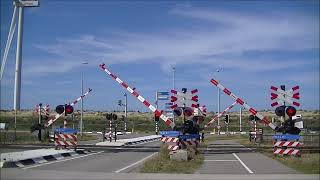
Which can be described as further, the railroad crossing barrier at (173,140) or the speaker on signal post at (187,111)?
the speaker on signal post at (187,111)

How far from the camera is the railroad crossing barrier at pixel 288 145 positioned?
24266 millimetres

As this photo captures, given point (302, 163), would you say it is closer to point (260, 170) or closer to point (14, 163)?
point (260, 170)

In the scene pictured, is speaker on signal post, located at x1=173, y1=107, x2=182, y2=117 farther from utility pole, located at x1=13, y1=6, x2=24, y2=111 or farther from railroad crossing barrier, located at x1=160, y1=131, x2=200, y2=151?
utility pole, located at x1=13, y1=6, x2=24, y2=111

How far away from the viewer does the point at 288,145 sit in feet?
80.2

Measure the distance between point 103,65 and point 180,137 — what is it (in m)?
8.67

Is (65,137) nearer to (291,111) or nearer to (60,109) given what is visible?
(60,109)

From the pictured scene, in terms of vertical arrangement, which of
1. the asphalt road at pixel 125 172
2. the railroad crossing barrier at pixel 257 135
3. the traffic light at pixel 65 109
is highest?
the traffic light at pixel 65 109

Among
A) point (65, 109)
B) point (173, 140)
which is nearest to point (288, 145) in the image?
point (173, 140)

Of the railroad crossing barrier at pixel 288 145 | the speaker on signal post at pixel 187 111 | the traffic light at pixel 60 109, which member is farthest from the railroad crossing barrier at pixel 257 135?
the traffic light at pixel 60 109

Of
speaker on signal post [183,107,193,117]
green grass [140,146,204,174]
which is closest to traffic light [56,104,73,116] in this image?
speaker on signal post [183,107,193,117]

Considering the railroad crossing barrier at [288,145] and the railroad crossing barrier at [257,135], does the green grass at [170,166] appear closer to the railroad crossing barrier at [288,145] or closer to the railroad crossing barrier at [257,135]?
the railroad crossing barrier at [288,145]

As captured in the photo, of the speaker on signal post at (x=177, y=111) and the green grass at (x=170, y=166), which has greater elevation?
the speaker on signal post at (x=177, y=111)

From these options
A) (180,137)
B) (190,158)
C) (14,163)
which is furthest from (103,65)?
(14,163)

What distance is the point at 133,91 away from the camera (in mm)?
29484
